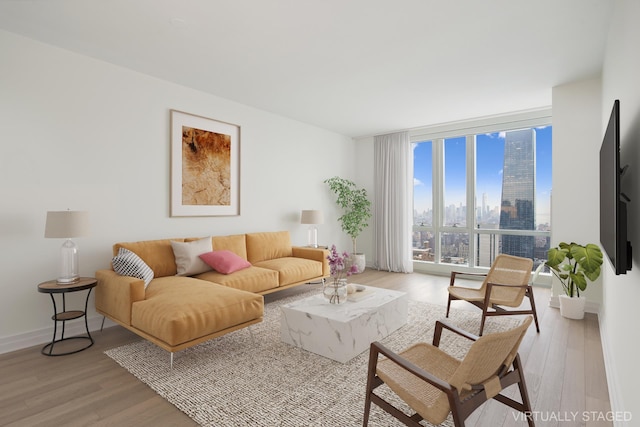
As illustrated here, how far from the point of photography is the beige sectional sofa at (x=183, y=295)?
8.34ft

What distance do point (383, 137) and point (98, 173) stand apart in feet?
16.7

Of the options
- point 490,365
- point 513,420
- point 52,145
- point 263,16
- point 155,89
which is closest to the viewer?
point 490,365

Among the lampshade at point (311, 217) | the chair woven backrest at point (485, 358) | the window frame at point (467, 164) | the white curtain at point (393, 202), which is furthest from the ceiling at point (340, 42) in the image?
the chair woven backrest at point (485, 358)

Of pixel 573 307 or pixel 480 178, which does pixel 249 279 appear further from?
pixel 480 178

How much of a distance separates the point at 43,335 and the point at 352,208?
522 centimetres

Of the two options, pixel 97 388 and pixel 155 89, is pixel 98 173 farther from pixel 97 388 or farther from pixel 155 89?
pixel 97 388

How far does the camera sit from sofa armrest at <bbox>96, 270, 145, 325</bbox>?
2.82 m

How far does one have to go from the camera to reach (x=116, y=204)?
3637 mm

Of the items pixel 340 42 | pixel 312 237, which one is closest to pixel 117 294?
pixel 340 42

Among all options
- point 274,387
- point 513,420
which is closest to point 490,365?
point 513,420

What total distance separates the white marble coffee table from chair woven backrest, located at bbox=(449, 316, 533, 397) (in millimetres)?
1305

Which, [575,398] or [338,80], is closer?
[575,398]

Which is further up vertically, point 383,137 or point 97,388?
point 383,137

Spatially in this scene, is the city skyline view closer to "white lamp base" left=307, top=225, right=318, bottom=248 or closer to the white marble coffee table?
"white lamp base" left=307, top=225, right=318, bottom=248
